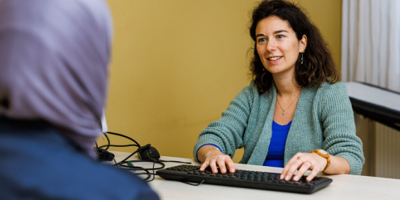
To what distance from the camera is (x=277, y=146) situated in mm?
1403

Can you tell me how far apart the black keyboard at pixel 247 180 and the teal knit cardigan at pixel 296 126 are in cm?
38

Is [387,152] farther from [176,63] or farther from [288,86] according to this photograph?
[176,63]

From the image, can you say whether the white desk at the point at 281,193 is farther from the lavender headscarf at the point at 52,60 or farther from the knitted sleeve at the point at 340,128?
the lavender headscarf at the point at 52,60

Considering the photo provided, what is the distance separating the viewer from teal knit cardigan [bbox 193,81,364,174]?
1175mm

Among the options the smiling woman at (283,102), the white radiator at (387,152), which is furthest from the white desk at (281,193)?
the white radiator at (387,152)

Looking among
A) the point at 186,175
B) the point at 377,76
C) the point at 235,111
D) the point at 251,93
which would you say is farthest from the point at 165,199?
the point at 377,76

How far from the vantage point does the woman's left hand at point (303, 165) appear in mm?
826

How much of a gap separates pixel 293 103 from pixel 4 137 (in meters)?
1.34

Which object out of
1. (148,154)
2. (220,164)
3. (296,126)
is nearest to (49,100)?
(220,164)

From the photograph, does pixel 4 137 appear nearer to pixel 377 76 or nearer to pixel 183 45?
pixel 183 45

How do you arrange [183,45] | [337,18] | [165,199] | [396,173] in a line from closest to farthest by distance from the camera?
[165,199]
[183,45]
[396,173]
[337,18]

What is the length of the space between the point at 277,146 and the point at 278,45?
→ 432 millimetres

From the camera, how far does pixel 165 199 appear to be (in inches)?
28.0

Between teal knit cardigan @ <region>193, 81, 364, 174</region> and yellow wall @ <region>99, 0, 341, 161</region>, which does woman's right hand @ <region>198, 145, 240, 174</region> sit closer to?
teal knit cardigan @ <region>193, 81, 364, 174</region>
